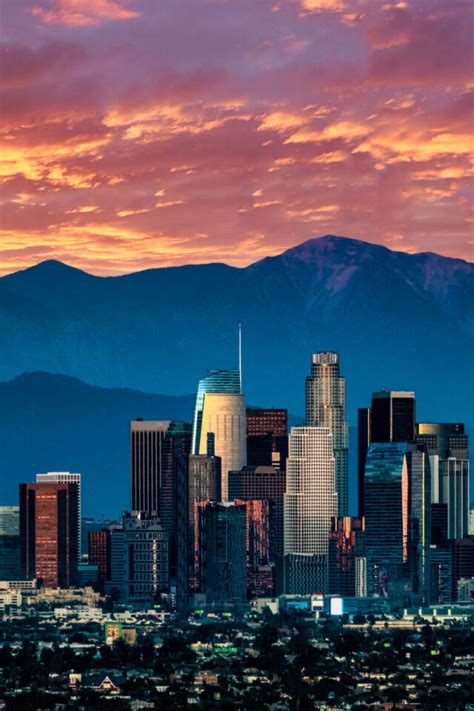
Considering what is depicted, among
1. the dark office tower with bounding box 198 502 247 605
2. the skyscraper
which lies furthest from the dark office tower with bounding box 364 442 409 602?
the skyscraper

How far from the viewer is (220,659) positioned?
11088 cm

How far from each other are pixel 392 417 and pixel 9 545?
71.8ft

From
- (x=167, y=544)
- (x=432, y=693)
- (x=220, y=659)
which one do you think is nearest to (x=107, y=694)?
(x=432, y=693)

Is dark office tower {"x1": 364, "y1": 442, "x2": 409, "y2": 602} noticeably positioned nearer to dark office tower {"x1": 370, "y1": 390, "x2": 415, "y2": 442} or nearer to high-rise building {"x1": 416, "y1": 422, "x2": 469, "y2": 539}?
dark office tower {"x1": 370, "y1": 390, "x2": 415, "y2": 442}

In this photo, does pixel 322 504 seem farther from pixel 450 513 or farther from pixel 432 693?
pixel 432 693

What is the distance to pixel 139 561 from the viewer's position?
160 metres

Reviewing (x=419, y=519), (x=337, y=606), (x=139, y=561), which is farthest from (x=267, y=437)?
(x=337, y=606)

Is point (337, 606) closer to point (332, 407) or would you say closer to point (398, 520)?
point (398, 520)

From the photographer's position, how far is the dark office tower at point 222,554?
15412 cm

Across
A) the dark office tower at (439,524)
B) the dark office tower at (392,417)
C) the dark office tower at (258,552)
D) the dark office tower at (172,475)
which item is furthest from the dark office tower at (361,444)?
the dark office tower at (172,475)

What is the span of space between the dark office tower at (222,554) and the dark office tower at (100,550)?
6570 mm

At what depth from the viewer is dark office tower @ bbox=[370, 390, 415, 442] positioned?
552 ft

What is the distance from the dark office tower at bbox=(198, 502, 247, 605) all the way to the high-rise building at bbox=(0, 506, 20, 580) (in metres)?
10.5

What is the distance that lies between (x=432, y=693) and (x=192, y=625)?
44578 mm
